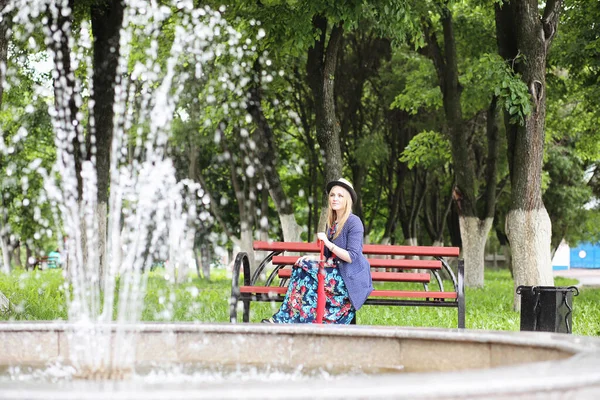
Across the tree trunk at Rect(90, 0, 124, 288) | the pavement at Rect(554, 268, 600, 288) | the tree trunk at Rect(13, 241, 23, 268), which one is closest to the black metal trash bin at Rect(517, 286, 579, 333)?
the tree trunk at Rect(90, 0, 124, 288)

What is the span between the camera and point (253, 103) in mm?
21422

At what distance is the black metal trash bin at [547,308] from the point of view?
841 cm

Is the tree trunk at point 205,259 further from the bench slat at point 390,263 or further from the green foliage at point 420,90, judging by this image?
the bench slat at point 390,263

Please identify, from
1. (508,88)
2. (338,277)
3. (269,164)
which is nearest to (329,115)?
(508,88)

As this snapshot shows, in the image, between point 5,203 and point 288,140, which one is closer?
point 288,140

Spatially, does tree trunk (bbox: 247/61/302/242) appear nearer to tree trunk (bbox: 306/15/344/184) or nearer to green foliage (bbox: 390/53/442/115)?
green foliage (bbox: 390/53/442/115)

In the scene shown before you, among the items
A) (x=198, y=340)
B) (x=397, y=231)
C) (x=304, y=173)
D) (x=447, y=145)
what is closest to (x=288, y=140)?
(x=304, y=173)

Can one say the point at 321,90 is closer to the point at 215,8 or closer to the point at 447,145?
the point at 215,8

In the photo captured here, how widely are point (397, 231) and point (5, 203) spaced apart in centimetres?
1583

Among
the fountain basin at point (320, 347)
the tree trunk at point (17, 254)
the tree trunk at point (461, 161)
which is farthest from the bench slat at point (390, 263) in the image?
the tree trunk at point (17, 254)

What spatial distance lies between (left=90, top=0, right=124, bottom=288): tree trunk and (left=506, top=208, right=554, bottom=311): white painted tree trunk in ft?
22.8

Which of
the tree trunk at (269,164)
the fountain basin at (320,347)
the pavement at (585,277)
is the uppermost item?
the tree trunk at (269,164)

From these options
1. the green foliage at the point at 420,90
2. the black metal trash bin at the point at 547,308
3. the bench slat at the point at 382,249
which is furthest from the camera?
the green foliage at the point at 420,90

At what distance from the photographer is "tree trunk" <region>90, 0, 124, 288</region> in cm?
1539
